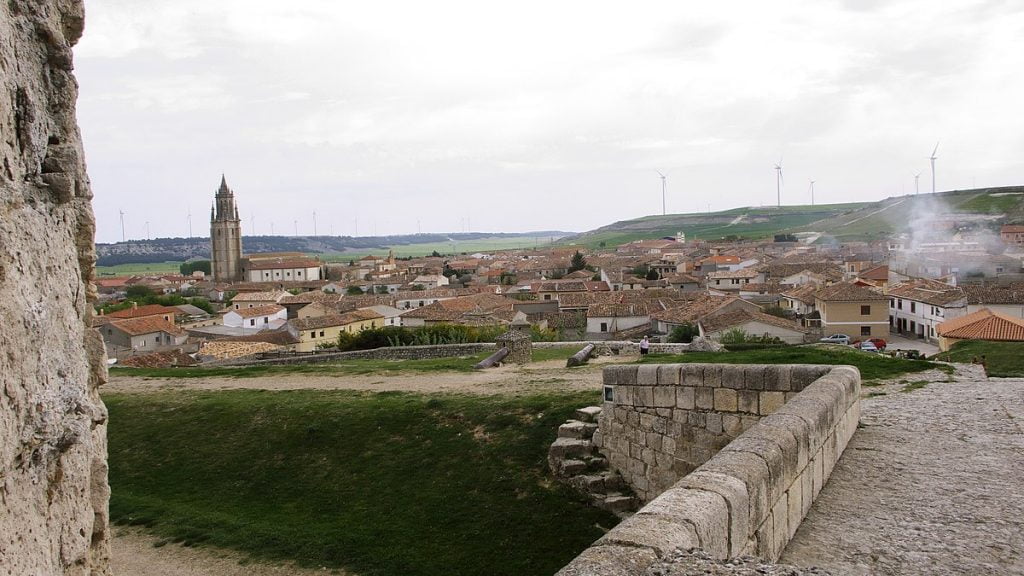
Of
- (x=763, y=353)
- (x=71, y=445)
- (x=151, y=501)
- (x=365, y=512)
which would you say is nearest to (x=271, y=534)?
(x=365, y=512)

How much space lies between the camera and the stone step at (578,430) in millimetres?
12445

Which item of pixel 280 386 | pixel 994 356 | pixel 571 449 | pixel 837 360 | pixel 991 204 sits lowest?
pixel 280 386

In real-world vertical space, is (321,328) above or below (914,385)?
below

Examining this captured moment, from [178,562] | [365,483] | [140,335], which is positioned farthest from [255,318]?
[178,562]

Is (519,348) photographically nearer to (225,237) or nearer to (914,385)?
(914,385)

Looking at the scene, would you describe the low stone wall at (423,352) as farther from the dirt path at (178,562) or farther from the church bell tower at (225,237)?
the church bell tower at (225,237)

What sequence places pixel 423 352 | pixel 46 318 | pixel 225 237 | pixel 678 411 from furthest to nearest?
pixel 225 237, pixel 423 352, pixel 678 411, pixel 46 318

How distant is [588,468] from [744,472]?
22.3ft

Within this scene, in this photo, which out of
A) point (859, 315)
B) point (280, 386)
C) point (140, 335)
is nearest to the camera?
point (280, 386)

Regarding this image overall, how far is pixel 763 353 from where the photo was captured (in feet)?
61.5

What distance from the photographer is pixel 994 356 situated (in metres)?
19.1

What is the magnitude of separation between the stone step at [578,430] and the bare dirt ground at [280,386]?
357 cm

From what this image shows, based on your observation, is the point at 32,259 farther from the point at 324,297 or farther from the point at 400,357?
the point at 324,297

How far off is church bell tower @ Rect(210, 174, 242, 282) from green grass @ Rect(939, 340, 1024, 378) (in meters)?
131
